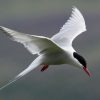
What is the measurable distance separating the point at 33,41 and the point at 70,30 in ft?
6.42

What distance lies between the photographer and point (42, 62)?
10.1 meters

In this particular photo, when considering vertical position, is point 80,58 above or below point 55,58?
below

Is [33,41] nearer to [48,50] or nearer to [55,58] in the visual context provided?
[48,50]

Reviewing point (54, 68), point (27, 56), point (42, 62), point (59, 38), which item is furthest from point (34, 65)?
point (54, 68)

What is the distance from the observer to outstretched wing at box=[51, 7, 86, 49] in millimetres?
10797

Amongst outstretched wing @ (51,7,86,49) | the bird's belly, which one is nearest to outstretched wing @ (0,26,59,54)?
the bird's belly

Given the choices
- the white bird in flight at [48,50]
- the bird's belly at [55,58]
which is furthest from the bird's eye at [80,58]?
the bird's belly at [55,58]

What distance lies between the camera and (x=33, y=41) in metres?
9.55

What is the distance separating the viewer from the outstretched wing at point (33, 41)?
8922mm

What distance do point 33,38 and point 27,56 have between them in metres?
10.1

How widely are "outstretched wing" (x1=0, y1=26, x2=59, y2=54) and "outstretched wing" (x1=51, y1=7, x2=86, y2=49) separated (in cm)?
68

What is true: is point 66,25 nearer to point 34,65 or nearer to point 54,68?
point 34,65

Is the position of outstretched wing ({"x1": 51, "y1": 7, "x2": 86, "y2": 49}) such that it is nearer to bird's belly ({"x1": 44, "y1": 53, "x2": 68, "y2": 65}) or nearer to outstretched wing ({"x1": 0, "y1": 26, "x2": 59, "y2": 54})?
bird's belly ({"x1": 44, "y1": 53, "x2": 68, "y2": 65})

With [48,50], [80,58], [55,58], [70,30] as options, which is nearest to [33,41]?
[48,50]
